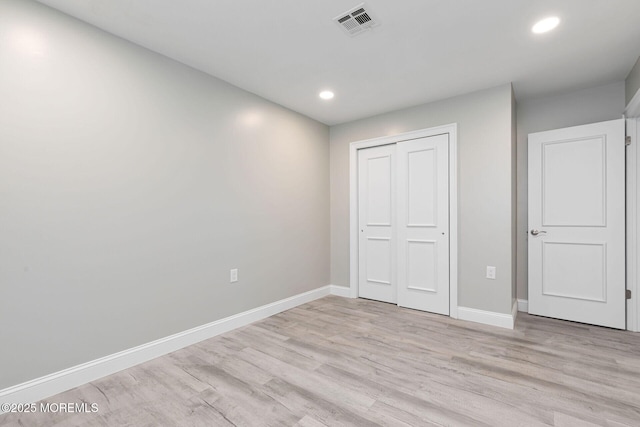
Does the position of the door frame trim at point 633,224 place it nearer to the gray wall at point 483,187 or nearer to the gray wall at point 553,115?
the gray wall at point 553,115

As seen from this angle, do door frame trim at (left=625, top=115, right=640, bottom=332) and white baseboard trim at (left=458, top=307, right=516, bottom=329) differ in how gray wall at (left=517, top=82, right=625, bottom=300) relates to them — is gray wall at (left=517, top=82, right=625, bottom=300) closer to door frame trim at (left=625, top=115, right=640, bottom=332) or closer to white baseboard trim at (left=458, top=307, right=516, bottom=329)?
door frame trim at (left=625, top=115, right=640, bottom=332)

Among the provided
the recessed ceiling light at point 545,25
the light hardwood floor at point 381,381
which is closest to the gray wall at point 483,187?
the light hardwood floor at point 381,381

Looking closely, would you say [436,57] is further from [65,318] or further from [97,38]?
[65,318]

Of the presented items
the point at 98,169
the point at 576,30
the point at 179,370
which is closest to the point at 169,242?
the point at 98,169

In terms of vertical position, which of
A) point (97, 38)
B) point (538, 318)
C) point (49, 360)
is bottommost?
point (538, 318)

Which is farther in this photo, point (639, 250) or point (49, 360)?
point (639, 250)

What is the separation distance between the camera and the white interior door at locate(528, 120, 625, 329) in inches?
113

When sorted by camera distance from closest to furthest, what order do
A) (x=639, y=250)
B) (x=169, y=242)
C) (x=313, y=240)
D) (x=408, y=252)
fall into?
1. (x=169, y=242)
2. (x=639, y=250)
3. (x=408, y=252)
4. (x=313, y=240)

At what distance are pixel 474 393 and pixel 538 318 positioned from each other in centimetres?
196

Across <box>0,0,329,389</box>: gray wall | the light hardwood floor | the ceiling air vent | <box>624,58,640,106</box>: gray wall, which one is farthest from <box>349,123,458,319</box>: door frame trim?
the ceiling air vent

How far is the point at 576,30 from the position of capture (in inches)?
84.5

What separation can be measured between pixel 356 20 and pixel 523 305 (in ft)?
11.4

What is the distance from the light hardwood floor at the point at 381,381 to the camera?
1.63 meters

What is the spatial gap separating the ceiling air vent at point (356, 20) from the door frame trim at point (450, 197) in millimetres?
1681
